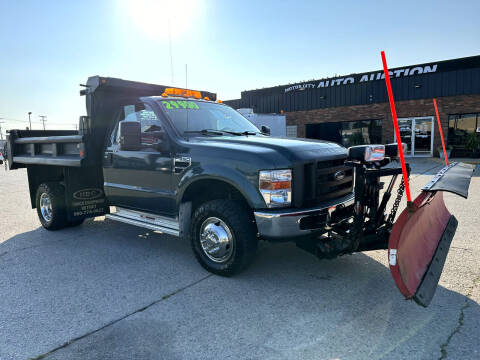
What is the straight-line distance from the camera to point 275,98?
976 inches

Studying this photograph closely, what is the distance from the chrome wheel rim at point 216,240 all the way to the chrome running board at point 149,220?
1.37ft

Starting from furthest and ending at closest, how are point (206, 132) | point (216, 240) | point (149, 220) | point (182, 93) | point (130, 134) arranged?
point (182, 93), point (149, 220), point (206, 132), point (130, 134), point (216, 240)

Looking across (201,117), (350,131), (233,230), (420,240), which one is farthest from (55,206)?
(350,131)

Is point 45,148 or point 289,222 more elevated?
point 45,148

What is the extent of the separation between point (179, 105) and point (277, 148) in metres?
1.71

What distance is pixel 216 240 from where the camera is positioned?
3.78m

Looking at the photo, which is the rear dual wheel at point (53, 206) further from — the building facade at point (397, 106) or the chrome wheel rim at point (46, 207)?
the building facade at point (397, 106)

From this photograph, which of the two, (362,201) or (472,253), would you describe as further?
(472,253)

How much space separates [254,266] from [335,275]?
0.90m

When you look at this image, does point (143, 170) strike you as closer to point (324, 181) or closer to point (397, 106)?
point (324, 181)

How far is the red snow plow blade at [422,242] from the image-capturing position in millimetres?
2572

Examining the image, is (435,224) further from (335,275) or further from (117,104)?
(117,104)

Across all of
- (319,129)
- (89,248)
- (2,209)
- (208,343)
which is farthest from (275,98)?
(208,343)

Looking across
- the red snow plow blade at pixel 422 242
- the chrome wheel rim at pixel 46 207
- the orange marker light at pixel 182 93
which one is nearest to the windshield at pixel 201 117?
the orange marker light at pixel 182 93
